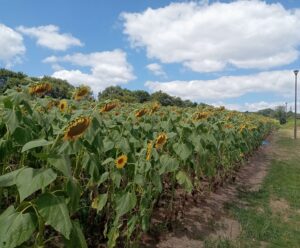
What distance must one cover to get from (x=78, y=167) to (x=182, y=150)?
4.85 ft

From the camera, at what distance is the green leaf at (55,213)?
1.76 m

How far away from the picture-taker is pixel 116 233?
3.42 m

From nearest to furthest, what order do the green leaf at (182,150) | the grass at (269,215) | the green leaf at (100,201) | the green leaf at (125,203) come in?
the green leaf at (125,203)
the green leaf at (100,201)
the green leaf at (182,150)
the grass at (269,215)

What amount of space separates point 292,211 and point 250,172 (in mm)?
4011

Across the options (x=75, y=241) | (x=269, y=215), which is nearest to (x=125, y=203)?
(x=75, y=241)

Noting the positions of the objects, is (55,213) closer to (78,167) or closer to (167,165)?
(78,167)

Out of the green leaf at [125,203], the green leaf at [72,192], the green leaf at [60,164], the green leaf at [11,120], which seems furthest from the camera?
the green leaf at [125,203]

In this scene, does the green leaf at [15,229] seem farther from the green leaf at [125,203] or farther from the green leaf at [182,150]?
the green leaf at [182,150]

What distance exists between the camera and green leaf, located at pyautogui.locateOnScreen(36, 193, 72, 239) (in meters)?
1.76

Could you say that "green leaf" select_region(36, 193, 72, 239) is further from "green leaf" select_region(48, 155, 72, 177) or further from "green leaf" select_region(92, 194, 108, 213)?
"green leaf" select_region(92, 194, 108, 213)

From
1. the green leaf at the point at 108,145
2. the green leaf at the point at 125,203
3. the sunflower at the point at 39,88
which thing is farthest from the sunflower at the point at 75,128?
the green leaf at the point at 108,145

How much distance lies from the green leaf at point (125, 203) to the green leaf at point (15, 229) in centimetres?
152

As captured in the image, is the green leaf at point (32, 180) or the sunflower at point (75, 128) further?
the sunflower at point (75, 128)

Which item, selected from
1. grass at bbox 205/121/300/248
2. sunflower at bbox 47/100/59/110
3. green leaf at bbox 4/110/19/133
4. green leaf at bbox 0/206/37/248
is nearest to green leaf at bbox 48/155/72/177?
green leaf at bbox 0/206/37/248
